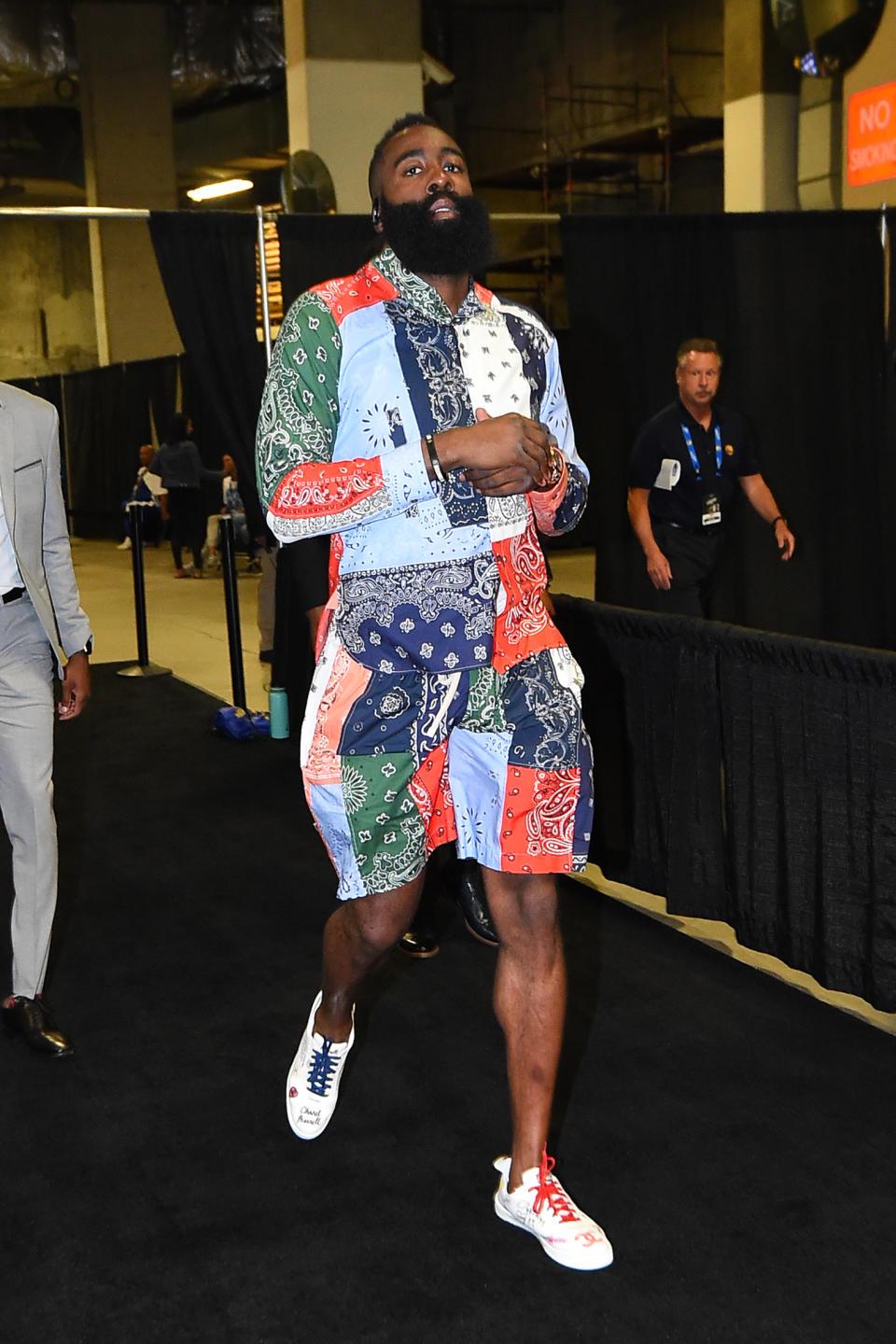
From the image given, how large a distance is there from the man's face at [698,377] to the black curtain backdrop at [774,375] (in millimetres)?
1648

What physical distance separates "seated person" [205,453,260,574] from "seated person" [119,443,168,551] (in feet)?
1.82

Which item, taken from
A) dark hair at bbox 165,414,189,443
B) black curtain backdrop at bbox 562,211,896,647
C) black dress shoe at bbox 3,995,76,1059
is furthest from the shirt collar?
dark hair at bbox 165,414,189,443

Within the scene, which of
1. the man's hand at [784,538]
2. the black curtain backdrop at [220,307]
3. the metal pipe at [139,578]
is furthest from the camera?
the metal pipe at [139,578]

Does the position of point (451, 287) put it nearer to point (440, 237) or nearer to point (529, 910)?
point (440, 237)

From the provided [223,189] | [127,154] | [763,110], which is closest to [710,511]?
[763,110]

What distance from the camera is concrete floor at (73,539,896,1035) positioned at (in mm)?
3729

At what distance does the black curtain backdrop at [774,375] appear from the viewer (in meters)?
7.10

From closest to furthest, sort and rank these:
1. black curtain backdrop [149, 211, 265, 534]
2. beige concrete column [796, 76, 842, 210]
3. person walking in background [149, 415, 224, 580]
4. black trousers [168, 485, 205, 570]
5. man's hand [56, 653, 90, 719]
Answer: man's hand [56, 653, 90, 719]
black curtain backdrop [149, 211, 265, 534]
beige concrete column [796, 76, 842, 210]
person walking in background [149, 415, 224, 580]
black trousers [168, 485, 205, 570]

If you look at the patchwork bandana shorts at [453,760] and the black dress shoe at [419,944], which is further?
the black dress shoe at [419,944]

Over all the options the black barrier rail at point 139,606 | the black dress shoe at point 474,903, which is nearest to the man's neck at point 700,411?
the black dress shoe at point 474,903

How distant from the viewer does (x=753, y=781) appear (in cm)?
345

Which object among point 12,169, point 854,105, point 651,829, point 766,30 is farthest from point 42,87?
point 651,829

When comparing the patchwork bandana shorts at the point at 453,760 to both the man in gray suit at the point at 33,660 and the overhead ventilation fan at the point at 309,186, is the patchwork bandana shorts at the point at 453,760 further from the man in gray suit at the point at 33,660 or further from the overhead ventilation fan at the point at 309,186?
the overhead ventilation fan at the point at 309,186

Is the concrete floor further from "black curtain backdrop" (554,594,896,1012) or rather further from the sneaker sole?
the sneaker sole
